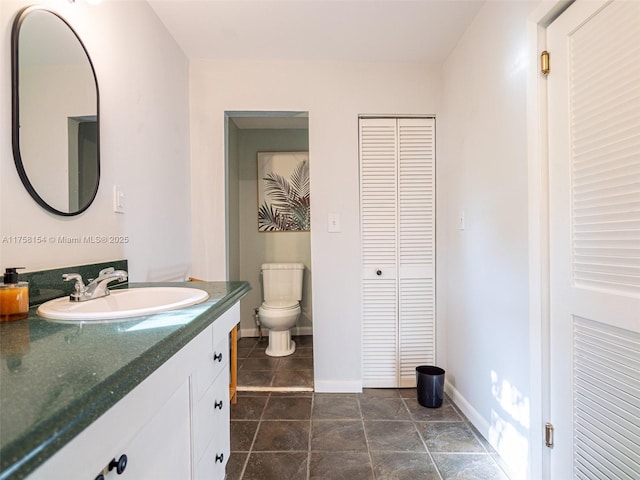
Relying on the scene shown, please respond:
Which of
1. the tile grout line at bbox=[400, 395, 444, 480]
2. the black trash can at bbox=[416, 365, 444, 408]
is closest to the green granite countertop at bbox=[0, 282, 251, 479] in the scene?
the tile grout line at bbox=[400, 395, 444, 480]

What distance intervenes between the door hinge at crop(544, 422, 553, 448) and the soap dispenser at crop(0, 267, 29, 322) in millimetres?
1788

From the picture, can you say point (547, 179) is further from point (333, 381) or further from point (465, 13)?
point (333, 381)

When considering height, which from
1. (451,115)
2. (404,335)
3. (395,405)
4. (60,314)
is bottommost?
(395,405)

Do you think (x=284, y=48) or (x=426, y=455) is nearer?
(x=426, y=455)

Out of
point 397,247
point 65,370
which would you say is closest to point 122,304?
point 65,370

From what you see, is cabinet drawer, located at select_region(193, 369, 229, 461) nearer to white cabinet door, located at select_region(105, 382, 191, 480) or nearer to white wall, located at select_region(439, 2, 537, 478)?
white cabinet door, located at select_region(105, 382, 191, 480)

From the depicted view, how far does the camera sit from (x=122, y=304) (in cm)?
105

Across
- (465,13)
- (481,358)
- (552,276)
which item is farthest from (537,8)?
(481,358)

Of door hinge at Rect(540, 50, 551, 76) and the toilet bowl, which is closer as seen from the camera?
door hinge at Rect(540, 50, 551, 76)

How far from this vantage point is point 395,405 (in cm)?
200

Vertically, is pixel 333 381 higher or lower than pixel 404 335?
lower

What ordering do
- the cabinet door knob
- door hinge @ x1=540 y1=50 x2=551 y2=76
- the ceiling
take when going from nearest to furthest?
the cabinet door knob
door hinge @ x1=540 y1=50 x2=551 y2=76
the ceiling

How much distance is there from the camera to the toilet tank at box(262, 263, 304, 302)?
3092 mm

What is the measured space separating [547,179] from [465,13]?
109 centimetres
